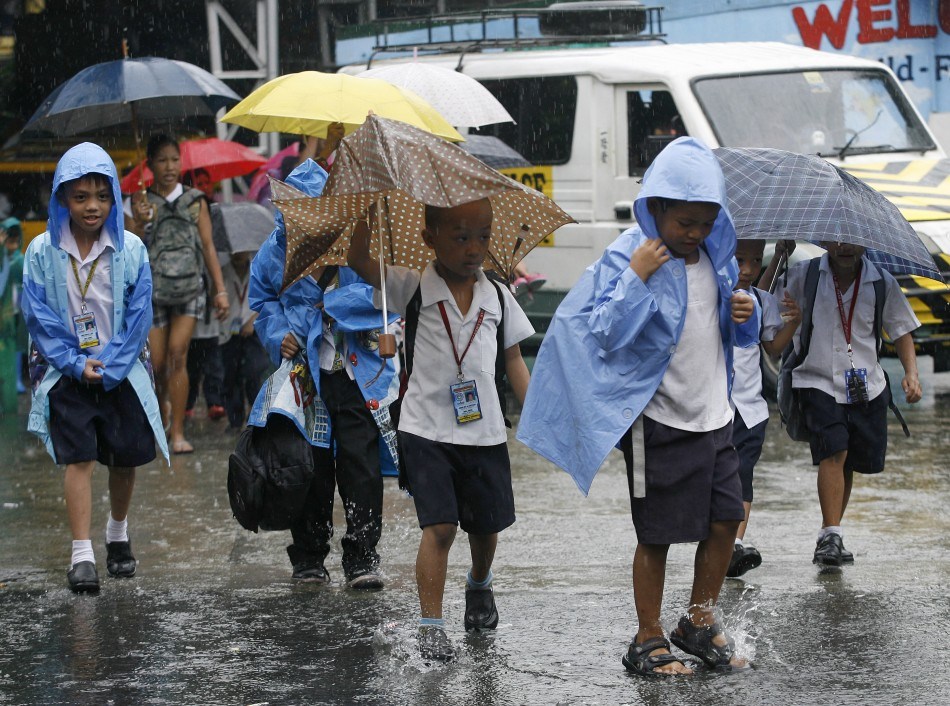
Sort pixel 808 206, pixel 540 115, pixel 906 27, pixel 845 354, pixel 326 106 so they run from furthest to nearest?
pixel 906 27, pixel 540 115, pixel 326 106, pixel 845 354, pixel 808 206

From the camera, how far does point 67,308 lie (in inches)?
244

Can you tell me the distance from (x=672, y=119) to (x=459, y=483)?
6318 millimetres

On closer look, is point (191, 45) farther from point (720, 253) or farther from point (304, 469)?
point (720, 253)

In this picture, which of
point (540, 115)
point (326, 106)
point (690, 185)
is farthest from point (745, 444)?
point (540, 115)

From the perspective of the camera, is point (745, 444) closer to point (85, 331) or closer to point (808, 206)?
point (808, 206)

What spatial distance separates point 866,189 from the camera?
5664mm

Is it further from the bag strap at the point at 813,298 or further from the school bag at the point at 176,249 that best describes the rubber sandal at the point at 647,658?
the school bag at the point at 176,249

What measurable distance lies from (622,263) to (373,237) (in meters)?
0.94

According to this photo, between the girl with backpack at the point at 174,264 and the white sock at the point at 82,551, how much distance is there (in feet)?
10.7

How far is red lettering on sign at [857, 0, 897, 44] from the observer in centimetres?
1741

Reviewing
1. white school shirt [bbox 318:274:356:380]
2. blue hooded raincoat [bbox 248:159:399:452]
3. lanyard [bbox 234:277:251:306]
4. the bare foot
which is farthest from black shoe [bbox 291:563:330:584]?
lanyard [bbox 234:277:251:306]

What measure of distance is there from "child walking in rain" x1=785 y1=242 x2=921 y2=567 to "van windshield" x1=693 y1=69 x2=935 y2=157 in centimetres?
434

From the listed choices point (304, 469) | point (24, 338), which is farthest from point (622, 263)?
point (24, 338)

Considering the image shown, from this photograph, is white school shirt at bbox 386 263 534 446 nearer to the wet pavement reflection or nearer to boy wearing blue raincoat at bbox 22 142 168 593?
the wet pavement reflection
